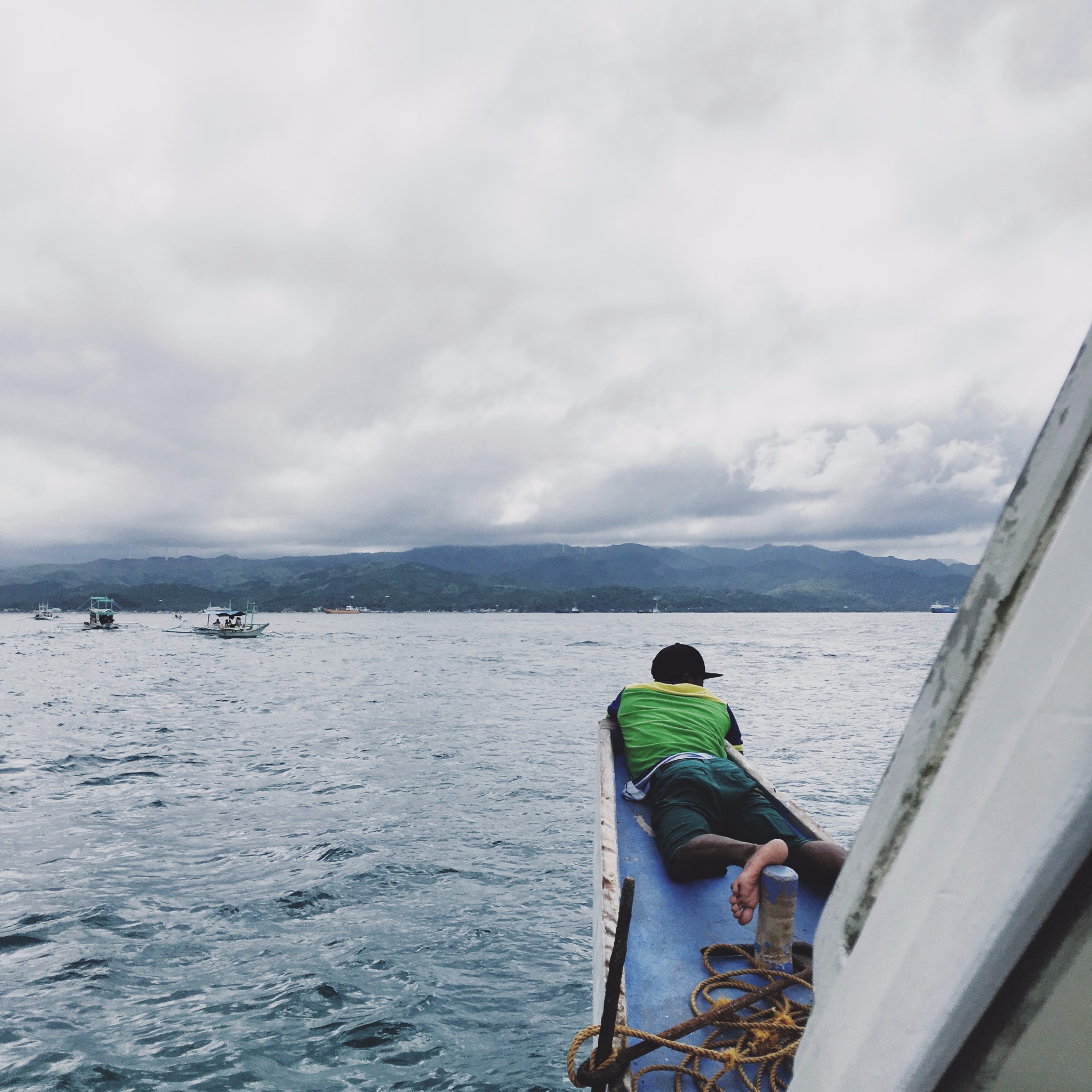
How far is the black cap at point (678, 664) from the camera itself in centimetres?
639

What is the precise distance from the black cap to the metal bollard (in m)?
2.99

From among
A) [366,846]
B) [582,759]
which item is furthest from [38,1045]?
[582,759]

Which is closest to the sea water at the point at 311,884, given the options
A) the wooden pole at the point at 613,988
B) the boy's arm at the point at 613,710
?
the boy's arm at the point at 613,710

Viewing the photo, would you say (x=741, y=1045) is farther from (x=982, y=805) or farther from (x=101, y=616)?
(x=101, y=616)

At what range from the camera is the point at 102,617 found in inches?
3479

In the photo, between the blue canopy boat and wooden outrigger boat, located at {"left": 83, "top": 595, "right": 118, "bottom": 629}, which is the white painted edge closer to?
the blue canopy boat

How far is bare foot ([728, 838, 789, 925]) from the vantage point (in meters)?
3.39

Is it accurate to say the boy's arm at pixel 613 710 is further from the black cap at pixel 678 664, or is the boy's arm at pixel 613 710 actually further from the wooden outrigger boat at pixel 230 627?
the wooden outrigger boat at pixel 230 627

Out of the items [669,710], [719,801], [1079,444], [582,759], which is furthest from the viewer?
[582,759]

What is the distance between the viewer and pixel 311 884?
321 inches

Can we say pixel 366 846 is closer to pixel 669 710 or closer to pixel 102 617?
pixel 669 710

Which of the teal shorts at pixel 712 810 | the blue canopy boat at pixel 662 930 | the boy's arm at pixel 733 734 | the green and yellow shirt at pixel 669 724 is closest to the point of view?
the blue canopy boat at pixel 662 930

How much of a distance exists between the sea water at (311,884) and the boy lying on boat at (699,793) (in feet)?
7.03

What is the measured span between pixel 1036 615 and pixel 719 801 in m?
4.28
